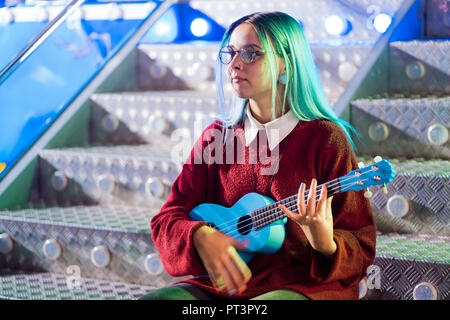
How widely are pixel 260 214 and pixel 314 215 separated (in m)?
0.24

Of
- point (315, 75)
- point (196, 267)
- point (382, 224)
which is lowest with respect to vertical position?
point (382, 224)

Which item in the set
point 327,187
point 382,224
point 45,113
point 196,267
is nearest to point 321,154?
point 327,187

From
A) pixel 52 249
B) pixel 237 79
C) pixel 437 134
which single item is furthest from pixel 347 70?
pixel 237 79

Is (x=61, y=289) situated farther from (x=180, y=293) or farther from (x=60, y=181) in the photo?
(x=180, y=293)

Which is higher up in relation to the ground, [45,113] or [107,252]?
[45,113]

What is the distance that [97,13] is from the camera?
3891 millimetres

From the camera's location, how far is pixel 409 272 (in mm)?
2391

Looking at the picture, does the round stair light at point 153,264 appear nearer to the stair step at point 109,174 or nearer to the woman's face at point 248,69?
the stair step at point 109,174

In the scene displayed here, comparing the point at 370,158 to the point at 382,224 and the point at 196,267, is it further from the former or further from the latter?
the point at 196,267

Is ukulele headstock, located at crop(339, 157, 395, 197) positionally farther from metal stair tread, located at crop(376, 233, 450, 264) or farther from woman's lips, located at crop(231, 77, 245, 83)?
metal stair tread, located at crop(376, 233, 450, 264)

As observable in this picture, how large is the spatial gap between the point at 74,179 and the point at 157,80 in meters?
0.86

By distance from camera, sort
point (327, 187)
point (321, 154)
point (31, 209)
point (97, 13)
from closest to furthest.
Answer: point (327, 187), point (321, 154), point (31, 209), point (97, 13)

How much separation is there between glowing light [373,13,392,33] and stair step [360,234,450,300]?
5.20 ft
